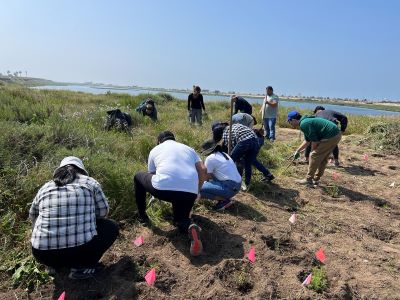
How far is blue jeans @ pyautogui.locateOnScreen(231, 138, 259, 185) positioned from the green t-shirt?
0.89 meters

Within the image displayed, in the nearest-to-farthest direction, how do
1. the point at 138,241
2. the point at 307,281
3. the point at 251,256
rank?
the point at 307,281 → the point at 251,256 → the point at 138,241

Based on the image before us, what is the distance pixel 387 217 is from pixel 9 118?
6.54 m

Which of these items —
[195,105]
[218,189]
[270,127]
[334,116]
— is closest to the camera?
[218,189]

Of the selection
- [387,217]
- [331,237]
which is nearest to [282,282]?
[331,237]

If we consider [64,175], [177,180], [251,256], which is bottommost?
[251,256]

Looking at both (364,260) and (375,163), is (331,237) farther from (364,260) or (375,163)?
(375,163)

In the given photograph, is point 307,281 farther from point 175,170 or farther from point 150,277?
point 175,170

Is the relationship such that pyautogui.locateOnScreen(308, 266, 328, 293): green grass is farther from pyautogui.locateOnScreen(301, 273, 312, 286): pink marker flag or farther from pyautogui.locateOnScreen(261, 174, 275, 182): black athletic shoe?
pyautogui.locateOnScreen(261, 174, 275, 182): black athletic shoe

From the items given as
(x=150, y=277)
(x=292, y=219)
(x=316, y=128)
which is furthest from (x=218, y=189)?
(x=316, y=128)

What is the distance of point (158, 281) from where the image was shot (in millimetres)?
3143

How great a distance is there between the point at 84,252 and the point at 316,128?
4167mm

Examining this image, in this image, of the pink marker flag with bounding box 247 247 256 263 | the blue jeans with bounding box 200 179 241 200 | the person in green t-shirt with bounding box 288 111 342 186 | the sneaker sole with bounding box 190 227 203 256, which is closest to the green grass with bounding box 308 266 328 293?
the pink marker flag with bounding box 247 247 256 263

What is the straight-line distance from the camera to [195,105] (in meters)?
10.8

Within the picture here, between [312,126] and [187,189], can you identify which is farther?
[312,126]
